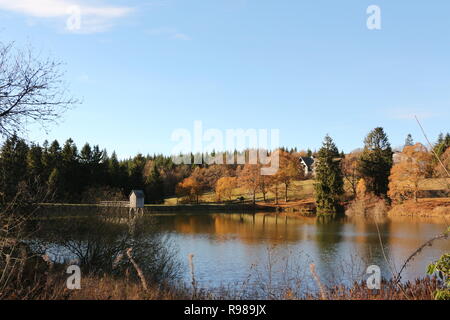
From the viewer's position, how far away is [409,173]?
50438mm

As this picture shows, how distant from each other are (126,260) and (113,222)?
5.30 ft

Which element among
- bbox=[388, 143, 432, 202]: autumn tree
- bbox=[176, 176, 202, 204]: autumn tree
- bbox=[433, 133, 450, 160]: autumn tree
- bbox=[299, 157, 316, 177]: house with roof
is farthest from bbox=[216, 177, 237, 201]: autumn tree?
bbox=[433, 133, 450, 160]: autumn tree

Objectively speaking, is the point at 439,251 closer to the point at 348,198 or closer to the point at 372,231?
the point at 372,231

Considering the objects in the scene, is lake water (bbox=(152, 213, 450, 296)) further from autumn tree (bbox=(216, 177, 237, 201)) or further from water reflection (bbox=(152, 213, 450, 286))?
autumn tree (bbox=(216, 177, 237, 201))

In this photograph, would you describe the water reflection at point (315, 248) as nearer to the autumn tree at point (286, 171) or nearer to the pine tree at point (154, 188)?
the autumn tree at point (286, 171)

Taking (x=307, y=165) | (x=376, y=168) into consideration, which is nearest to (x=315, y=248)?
(x=376, y=168)

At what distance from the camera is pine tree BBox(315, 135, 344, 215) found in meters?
55.4

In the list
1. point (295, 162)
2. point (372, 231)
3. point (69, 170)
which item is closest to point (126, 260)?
point (372, 231)

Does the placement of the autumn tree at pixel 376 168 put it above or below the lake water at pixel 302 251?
above

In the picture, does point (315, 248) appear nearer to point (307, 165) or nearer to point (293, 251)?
point (293, 251)

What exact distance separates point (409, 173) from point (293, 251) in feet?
108

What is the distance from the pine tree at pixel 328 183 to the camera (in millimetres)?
55438

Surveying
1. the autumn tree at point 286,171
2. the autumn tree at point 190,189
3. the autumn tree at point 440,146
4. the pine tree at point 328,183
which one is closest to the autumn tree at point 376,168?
the pine tree at point 328,183

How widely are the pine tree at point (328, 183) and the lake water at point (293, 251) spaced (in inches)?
671
